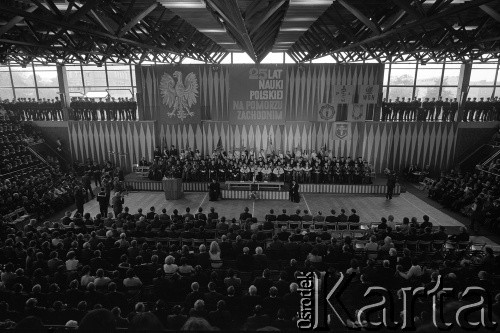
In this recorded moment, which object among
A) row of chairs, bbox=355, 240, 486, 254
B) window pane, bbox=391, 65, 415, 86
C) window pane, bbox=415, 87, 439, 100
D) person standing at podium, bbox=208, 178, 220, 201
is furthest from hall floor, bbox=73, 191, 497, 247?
window pane, bbox=391, 65, 415, 86

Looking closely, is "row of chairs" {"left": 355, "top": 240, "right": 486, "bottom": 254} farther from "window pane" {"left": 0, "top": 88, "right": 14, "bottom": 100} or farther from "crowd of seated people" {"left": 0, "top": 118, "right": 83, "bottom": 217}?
"window pane" {"left": 0, "top": 88, "right": 14, "bottom": 100}

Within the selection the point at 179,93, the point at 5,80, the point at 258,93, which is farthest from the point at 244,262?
the point at 5,80

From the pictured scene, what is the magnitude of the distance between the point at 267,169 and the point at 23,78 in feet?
66.1

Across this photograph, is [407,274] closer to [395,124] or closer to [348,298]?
[348,298]

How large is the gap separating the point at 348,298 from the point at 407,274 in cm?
158

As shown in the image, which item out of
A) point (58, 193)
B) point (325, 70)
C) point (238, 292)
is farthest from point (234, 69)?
point (238, 292)

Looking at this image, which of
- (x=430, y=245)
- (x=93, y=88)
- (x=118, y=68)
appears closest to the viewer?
(x=430, y=245)

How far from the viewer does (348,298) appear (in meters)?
6.41

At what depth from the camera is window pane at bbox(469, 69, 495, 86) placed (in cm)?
2161

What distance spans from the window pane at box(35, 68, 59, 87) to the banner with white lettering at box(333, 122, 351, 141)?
67.0 ft

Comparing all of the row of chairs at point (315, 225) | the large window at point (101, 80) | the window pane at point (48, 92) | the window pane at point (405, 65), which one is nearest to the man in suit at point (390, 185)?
the row of chairs at point (315, 225)

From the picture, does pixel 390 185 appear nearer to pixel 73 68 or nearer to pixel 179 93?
pixel 179 93

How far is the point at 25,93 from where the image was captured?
79.2ft

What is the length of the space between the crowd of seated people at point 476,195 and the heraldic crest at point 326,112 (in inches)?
262
